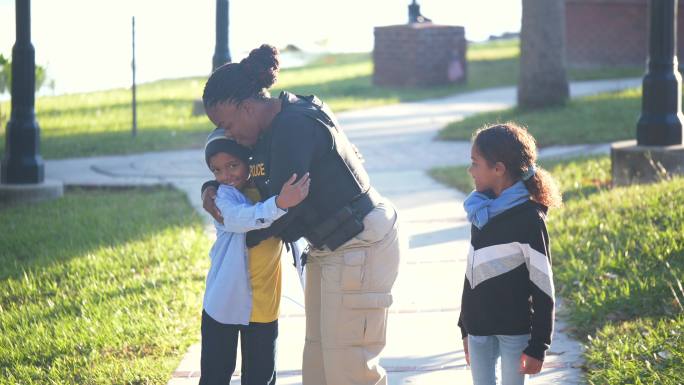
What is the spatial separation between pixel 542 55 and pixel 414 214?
5582mm

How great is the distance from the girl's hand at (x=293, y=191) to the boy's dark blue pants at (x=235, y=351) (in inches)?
24.9

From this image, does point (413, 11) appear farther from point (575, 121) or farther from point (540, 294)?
point (540, 294)

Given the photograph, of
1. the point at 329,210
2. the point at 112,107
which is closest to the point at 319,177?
the point at 329,210

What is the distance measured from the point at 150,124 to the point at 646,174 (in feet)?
25.0

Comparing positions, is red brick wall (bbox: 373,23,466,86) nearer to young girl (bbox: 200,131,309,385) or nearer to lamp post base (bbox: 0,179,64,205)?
lamp post base (bbox: 0,179,64,205)

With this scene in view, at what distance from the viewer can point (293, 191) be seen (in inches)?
157

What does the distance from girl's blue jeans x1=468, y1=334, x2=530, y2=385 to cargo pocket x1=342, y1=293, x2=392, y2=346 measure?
36cm

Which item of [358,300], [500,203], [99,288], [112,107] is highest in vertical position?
[500,203]

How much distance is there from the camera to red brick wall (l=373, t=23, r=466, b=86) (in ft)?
59.6

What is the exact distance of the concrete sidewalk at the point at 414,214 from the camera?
17.8 feet

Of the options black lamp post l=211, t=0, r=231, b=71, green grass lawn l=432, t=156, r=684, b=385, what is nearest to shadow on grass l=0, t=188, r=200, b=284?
black lamp post l=211, t=0, r=231, b=71

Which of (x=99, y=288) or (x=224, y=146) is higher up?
(x=224, y=146)

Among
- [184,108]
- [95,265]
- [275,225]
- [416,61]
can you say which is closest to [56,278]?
[95,265]

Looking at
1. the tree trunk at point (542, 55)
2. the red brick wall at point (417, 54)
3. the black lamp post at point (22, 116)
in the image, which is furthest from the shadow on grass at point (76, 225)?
the red brick wall at point (417, 54)
